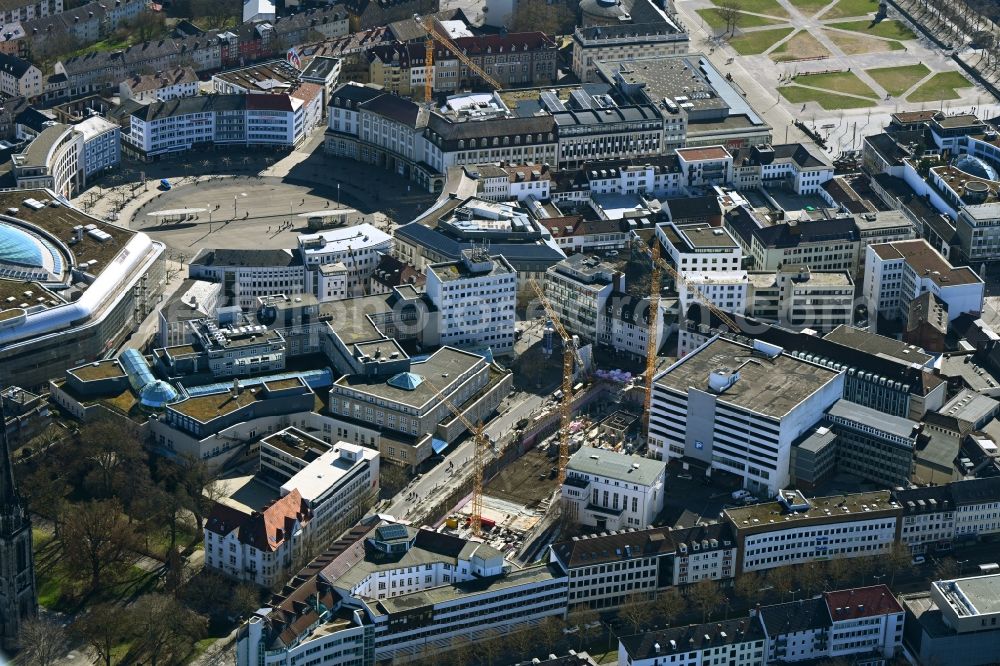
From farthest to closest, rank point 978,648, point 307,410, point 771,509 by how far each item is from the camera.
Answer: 1. point 307,410
2. point 771,509
3. point 978,648

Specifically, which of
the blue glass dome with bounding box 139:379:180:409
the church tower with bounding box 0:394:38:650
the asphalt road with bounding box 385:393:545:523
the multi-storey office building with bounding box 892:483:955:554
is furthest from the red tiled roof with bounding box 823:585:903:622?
the blue glass dome with bounding box 139:379:180:409

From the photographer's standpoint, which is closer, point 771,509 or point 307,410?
point 771,509

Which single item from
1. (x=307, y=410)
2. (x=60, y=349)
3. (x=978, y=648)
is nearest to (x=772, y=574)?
(x=978, y=648)

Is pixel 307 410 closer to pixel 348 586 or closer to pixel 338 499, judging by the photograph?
pixel 338 499

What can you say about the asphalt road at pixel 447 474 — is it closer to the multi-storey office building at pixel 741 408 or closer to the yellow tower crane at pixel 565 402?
the yellow tower crane at pixel 565 402

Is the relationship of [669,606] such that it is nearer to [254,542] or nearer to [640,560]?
[640,560]

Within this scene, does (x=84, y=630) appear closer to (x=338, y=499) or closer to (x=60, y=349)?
(x=338, y=499)

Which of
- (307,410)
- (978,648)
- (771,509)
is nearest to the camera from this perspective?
(978,648)
